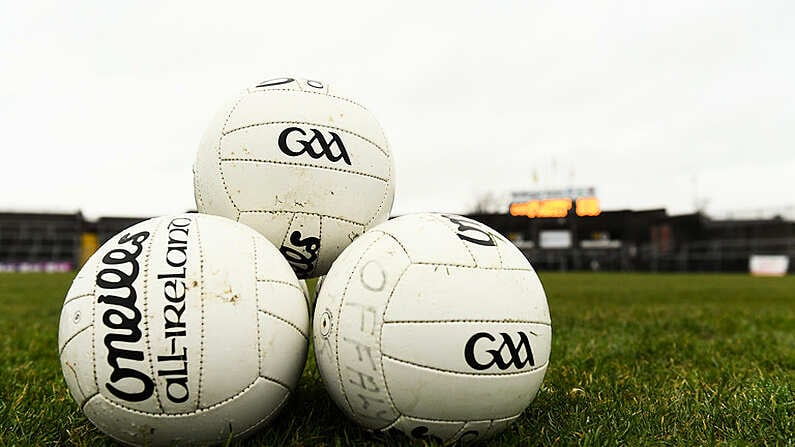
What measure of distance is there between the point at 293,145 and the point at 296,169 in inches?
4.2

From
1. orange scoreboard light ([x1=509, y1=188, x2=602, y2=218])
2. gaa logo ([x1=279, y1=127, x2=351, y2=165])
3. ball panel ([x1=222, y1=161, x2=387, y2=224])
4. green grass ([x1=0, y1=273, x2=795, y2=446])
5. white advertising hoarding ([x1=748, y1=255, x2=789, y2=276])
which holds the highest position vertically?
orange scoreboard light ([x1=509, y1=188, x2=602, y2=218])

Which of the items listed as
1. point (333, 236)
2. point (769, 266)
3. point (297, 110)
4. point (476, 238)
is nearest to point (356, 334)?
point (476, 238)

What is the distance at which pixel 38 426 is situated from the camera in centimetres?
235

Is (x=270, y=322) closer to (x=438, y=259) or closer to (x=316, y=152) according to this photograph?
(x=438, y=259)

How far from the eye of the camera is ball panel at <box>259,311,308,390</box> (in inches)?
82.7

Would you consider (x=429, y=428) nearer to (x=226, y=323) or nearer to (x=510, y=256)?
(x=510, y=256)

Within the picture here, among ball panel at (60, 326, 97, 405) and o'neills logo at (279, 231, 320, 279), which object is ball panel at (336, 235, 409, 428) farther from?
ball panel at (60, 326, 97, 405)

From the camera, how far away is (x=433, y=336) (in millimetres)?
1978

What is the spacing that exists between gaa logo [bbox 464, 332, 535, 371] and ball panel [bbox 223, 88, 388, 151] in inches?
46.9

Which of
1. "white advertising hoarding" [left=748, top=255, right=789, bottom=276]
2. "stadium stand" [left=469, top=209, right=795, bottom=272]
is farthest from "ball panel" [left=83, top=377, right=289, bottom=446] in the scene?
"stadium stand" [left=469, top=209, right=795, bottom=272]

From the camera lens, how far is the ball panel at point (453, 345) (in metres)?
1.98

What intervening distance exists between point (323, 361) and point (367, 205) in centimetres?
84

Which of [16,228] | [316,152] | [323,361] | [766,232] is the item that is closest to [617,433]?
[323,361]

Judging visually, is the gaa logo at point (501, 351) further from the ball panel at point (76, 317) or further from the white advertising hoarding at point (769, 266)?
the white advertising hoarding at point (769, 266)
